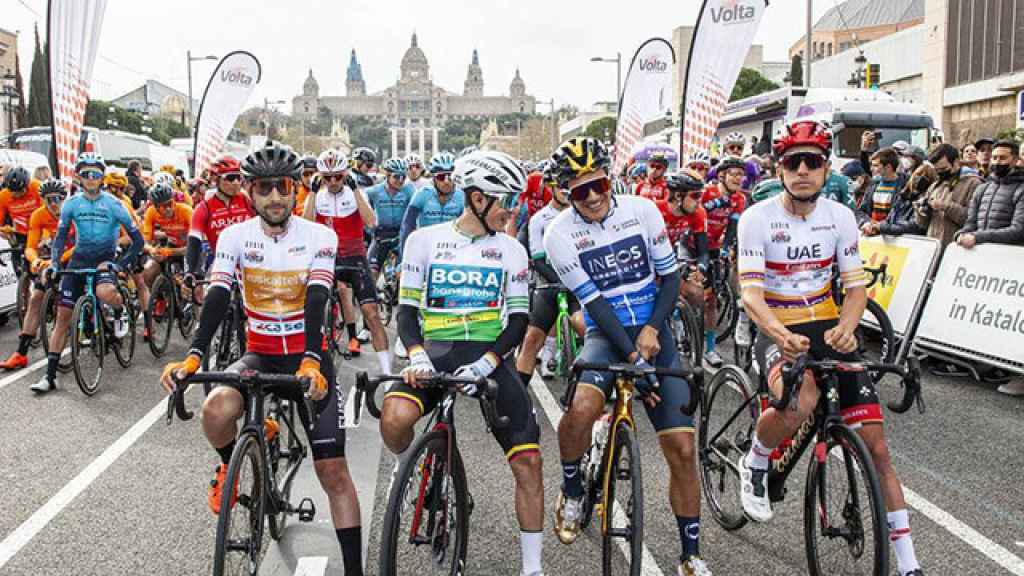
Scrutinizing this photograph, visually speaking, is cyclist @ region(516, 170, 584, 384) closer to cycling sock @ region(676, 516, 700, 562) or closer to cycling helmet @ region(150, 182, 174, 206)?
cycling sock @ region(676, 516, 700, 562)

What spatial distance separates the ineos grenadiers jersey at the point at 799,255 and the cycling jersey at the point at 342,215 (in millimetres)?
5478

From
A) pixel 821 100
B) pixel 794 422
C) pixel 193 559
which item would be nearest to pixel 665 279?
pixel 794 422

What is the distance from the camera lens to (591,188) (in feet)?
14.4

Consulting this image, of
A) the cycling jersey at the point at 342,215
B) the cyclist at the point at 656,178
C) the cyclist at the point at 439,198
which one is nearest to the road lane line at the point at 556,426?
the cyclist at the point at 439,198

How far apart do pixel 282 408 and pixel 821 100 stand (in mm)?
19032

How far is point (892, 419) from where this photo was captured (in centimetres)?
707

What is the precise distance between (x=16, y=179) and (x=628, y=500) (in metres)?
10.9

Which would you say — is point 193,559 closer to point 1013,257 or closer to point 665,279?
point 665,279

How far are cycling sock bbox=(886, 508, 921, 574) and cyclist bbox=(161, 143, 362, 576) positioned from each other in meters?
2.39

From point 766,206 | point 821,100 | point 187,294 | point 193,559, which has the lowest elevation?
point 193,559

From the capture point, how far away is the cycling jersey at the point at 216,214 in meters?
8.45

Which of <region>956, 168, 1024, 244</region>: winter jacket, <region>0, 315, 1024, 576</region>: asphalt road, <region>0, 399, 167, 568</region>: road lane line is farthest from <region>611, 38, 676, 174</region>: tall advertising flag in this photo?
<region>0, 399, 167, 568</region>: road lane line

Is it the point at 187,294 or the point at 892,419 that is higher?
the point at 187,294

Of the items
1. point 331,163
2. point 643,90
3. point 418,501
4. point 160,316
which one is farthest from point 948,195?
point 643,90
